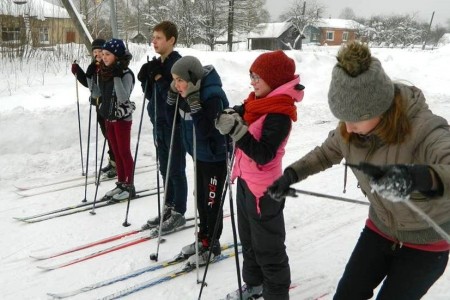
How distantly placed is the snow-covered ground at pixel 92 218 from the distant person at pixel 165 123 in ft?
0.98

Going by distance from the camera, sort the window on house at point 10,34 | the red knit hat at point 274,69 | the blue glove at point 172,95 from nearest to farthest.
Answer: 1. the red knit hat at point 274,69
2. the blue glove at point 172,95
3. the window on house at point 10,34

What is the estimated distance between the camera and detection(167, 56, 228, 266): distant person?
3182 millimetres

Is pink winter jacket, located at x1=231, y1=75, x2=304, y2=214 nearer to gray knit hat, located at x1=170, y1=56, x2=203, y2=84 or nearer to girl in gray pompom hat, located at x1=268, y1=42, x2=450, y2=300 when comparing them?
girl in gray pompom hat, located at x1=268, y1=42, x2=450, y2=300

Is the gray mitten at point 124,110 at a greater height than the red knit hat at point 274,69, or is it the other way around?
the red knit hat at point 274,69

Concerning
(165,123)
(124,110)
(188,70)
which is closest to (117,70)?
(124,110)

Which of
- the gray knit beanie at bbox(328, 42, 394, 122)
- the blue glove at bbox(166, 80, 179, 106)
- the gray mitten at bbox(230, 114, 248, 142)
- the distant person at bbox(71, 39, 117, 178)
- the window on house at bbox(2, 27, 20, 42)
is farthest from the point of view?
the window on house at bbox(2, 27, 20, 42)

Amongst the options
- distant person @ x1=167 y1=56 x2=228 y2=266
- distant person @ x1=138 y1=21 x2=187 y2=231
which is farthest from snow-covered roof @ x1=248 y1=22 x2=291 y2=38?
distant person @ x1=167 y1=56 x2=228 y2=266

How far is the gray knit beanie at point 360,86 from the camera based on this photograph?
1.68m

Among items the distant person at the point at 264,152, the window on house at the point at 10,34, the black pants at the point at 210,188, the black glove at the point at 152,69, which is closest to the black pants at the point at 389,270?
the distant person at the point at 264,152

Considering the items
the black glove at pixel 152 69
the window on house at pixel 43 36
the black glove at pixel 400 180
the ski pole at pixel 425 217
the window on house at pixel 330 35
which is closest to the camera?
the black glove at pixel 400 180

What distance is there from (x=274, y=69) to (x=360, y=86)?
868 millimetres

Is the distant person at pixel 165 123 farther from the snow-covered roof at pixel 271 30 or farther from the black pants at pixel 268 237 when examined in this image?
the snow-covered roof at pixel 271 30

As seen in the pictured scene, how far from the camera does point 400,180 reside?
53.1 inches

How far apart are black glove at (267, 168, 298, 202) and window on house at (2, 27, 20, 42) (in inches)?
457
